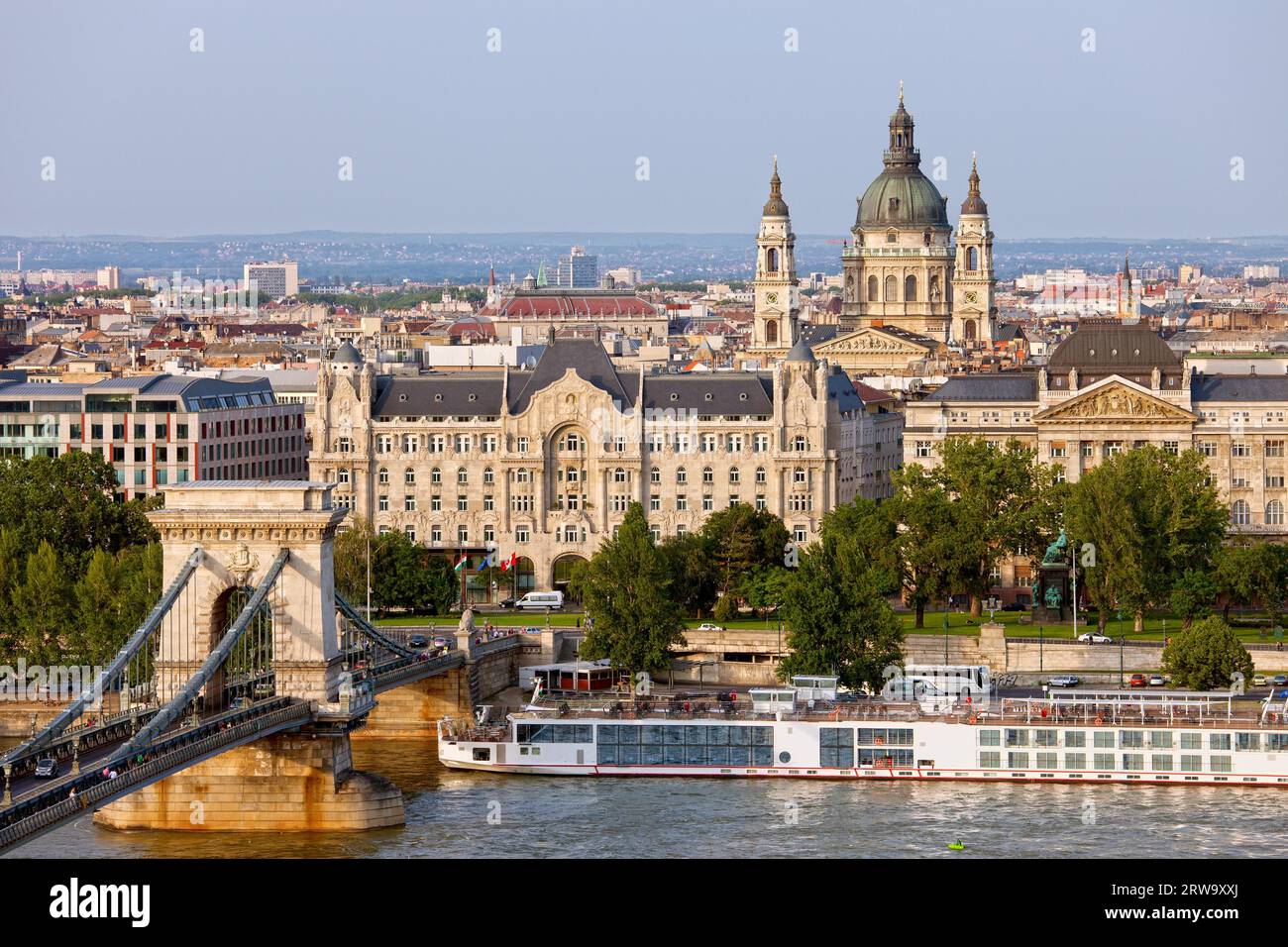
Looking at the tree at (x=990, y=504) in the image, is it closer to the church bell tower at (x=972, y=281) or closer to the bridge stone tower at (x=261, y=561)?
the bridge stone tower at (x=261, y=561)

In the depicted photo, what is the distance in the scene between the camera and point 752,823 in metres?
71.9

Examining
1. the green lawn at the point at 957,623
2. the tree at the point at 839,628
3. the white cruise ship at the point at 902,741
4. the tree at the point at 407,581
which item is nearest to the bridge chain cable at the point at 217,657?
the white cruise ship at the point at 902,741

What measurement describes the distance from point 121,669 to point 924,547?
40883 millimetres

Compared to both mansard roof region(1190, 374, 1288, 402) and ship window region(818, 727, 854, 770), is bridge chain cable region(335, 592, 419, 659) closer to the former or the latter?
ship window region(818, 727, 854, 770)

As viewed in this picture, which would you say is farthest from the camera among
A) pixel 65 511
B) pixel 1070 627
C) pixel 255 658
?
pixel 65 511

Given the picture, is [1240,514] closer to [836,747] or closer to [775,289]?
[836,747]

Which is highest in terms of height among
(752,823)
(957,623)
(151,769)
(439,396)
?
(439,396)

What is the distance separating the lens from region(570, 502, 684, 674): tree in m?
91.9

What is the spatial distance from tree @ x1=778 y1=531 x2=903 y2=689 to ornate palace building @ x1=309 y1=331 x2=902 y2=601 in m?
25.8

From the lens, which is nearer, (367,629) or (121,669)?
(121,669)

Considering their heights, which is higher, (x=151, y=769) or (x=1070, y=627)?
(x=151, y=769)

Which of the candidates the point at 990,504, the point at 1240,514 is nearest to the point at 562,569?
the point at 990,504

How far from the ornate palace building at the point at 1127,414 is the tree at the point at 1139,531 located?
9913 mm
